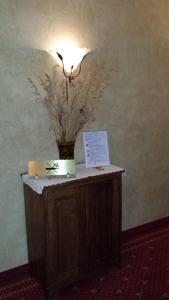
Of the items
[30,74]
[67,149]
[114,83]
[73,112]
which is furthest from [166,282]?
[30,74]

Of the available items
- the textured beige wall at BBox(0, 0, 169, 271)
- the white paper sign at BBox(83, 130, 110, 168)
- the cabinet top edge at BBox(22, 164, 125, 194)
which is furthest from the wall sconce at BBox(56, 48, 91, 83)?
the cabinet top edge at BBox(22, 164, 125, 194)

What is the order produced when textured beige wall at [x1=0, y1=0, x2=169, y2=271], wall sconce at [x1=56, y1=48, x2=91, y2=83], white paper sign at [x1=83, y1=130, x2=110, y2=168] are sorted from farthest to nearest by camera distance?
white paper sign at [x1=83, y1=130, x2=110, y2=168] → wall sconce at [x1=56, y1=48, x2=91, y2=83] → textured beige wall at [x1=0, y1=0, x2=169, y2=271]

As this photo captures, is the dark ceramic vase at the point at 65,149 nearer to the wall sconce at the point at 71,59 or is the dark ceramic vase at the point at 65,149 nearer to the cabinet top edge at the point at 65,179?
the cabinet top edge at the point at 65,179

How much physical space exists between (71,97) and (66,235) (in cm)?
110

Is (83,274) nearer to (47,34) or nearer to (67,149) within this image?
(67,149)

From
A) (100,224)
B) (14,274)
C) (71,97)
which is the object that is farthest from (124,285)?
(71,97)

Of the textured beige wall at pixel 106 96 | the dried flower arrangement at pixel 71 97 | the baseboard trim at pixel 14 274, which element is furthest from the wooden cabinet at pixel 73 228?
the dried flower arrangement at pixel 71 97

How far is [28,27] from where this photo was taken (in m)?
2.10

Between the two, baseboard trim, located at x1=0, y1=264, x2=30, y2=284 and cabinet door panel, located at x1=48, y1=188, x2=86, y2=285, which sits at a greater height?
cabinet door panel, located at x1=48, y1=188, x2=86, y2=285

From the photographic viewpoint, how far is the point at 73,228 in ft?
6.86

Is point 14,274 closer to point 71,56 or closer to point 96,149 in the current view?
point 96,149

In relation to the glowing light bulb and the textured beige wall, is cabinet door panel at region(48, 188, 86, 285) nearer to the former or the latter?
the textured beige wall

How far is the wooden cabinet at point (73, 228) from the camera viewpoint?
1985 millimetres

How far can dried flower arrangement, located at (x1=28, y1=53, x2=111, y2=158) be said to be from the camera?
2.25 meters
